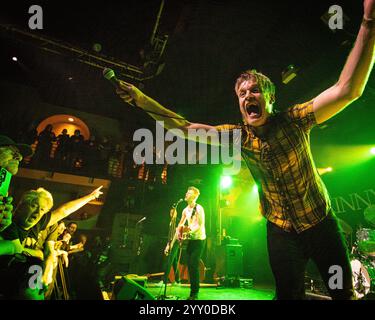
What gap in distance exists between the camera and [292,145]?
172cm

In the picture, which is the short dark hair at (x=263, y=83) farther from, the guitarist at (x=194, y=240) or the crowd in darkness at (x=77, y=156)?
the crowd in darkness at (x=77, y=156)

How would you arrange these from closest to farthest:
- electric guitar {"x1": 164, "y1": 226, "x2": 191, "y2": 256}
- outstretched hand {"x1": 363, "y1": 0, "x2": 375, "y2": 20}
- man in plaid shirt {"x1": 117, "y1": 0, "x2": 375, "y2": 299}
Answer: outstretched hand {"x1": 363, "y1": 0, "x2": 375, "y2": 20}, man in plaid shirt {"x1": 117, "y1": 0, "x2": 375, "y2": 299}, electric guitar {"x1": 164, "y1": 226, "x2": 191, "y2": 256}

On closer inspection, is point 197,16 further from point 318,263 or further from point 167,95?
point 318,263

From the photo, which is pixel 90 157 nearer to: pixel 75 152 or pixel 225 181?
pixel 75 152

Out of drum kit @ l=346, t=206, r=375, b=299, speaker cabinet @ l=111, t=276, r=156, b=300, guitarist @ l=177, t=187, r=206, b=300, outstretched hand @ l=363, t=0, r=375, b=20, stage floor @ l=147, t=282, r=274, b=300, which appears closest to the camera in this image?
outstretched hand @ l=363, t=0, r=375, b=20

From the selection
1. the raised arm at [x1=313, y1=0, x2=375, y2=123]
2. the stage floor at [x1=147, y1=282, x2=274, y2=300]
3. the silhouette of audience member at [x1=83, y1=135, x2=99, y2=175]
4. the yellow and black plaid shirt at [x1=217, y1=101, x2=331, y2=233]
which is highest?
the silhouette of audience member at [x1=83, y1=135, x2=99, y2=175]

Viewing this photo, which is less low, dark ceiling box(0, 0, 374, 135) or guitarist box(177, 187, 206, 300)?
dark ceiling box(0, 0, 374, 135)

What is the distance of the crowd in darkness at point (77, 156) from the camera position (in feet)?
35.3

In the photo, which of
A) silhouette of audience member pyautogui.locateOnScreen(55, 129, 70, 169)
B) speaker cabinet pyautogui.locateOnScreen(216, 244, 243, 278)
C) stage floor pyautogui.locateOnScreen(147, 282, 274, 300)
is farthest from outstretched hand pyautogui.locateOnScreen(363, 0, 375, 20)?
silhouette of audience member pyautogui.locateOnScreen(55, 129, 70, 169)

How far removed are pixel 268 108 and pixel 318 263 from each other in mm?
1224

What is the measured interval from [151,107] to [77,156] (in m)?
10.8

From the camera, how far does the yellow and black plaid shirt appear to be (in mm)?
1625

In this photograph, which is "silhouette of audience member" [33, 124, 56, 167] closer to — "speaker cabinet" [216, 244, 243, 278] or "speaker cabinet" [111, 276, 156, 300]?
"speaker cabinet" [216, 244, 243, 278]
